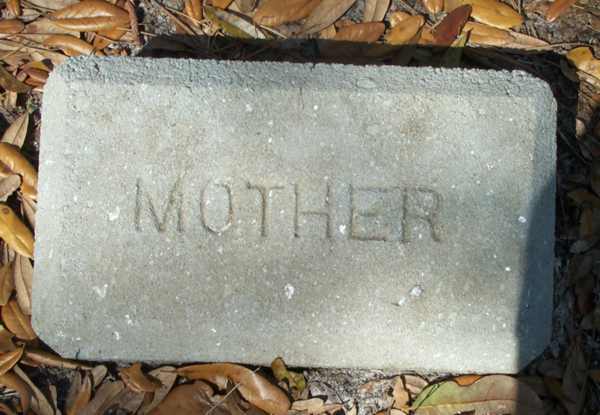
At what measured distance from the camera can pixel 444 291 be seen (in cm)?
180

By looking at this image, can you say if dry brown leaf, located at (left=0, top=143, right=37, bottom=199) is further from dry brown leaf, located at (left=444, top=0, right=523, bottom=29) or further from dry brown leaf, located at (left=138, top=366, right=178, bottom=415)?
dry brown leaf, located at (left=444, top=0, right=523, bottom=29)

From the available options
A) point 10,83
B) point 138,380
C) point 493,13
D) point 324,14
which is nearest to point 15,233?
point 10,83

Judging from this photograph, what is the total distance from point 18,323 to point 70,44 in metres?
0.96

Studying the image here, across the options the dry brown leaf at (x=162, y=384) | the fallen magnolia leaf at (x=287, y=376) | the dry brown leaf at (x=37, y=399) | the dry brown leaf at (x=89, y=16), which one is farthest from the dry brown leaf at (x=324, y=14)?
the dry brown leaf at (x=37, y=399)

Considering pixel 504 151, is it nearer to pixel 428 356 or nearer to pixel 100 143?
pixel 428 356

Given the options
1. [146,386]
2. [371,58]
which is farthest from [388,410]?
[371,58]

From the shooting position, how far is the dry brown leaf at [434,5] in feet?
7.18

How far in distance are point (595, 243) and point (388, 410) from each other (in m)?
0.90

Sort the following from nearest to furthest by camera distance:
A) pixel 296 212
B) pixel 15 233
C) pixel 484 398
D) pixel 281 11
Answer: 1. pixel 296 212
2. pixel 484 398
3. pixel 15 233
4. pixel 281 11

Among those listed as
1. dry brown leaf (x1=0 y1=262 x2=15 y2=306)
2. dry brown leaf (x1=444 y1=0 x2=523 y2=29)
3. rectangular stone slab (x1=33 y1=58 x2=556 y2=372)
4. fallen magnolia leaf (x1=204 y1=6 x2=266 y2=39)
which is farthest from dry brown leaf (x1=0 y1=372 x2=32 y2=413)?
dry brown leaf (x1=444 y1=0 x2=523 y2=29)

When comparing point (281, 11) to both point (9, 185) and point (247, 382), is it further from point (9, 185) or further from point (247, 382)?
point (247, 382)

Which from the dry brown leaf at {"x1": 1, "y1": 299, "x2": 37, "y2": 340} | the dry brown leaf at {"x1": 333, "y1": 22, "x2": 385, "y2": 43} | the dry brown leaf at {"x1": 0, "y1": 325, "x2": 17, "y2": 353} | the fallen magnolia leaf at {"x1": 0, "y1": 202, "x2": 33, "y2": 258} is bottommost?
the dry brown leaf at {"x1": 0, "y1": 325, "x2": 17, "y2": 353}

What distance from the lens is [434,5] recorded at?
2.19 meters

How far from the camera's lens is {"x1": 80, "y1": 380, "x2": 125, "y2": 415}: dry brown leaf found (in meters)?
1.97
